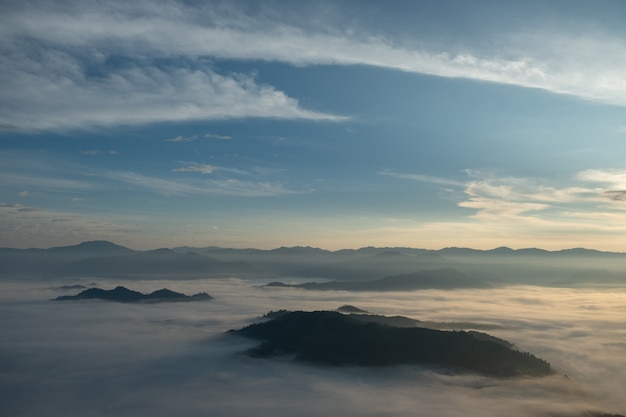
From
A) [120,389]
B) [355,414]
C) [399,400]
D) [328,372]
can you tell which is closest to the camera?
[355,414]

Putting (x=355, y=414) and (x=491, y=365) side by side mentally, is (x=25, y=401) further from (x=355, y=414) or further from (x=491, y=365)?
(x=491, y=365)

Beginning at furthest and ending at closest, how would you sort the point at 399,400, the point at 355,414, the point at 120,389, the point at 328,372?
the point at 328,372
the point at 120,389
the point at 399,400
the point at 355,414

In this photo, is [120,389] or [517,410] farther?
[120,389]

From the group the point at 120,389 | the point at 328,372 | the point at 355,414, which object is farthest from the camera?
the point at 328,372

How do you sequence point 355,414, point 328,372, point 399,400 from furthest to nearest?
point 328,372
point 399,400
point 355,414

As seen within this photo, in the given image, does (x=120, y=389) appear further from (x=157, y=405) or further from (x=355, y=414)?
(x=355, y=414)

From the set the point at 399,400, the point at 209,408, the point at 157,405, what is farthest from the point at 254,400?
the point at 399,400

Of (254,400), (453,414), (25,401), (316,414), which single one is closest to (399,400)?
(453,414)

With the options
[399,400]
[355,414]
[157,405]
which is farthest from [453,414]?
[157,405]

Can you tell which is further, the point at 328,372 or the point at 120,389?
the point at 328,372
